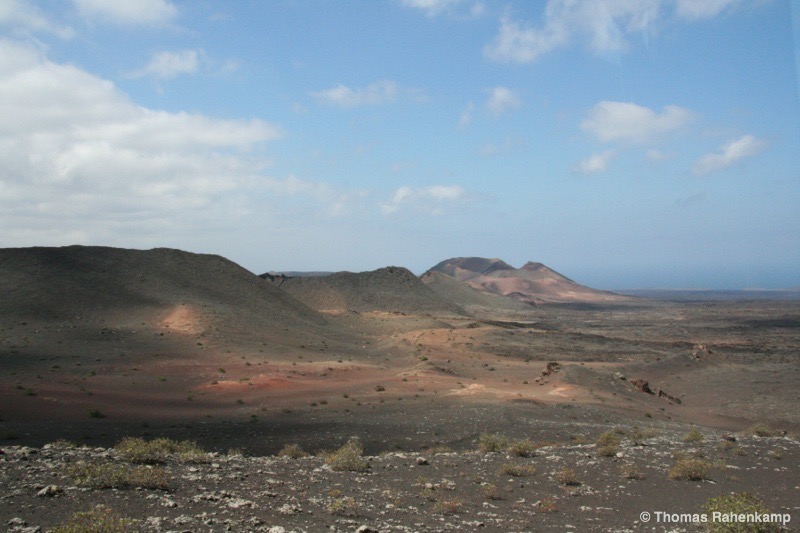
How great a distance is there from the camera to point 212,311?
2163 inches

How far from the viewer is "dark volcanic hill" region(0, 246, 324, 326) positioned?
168 ft

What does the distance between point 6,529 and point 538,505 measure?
9.49 meters

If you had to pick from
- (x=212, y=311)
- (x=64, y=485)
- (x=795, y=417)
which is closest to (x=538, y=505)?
(x=64, y=485)

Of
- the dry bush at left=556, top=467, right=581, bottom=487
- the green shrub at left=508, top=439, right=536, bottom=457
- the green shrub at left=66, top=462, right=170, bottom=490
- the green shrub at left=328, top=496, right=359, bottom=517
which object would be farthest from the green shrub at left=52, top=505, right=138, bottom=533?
the green shrub at left=508, top=439, right=536, bottom=457

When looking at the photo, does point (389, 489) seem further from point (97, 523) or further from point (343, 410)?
point (343, 410)

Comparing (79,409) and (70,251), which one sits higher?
(70,251)

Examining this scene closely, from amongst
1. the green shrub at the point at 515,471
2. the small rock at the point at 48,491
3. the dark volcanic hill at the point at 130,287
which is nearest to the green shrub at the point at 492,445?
the green shrub at the point at 515,471

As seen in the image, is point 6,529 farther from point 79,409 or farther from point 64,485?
point 79,409

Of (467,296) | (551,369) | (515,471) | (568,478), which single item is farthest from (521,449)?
(467,296)

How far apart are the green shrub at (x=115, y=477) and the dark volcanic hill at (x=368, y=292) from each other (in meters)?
86.4

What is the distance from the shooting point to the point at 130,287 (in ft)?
191

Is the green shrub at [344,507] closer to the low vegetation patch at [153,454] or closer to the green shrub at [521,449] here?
the low vegetation patch at [153,454]

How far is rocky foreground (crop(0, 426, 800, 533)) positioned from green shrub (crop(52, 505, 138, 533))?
3 cm

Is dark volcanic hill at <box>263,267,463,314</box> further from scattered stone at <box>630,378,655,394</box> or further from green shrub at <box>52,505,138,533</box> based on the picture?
green shrub at <box>52,505,138,533</box>
